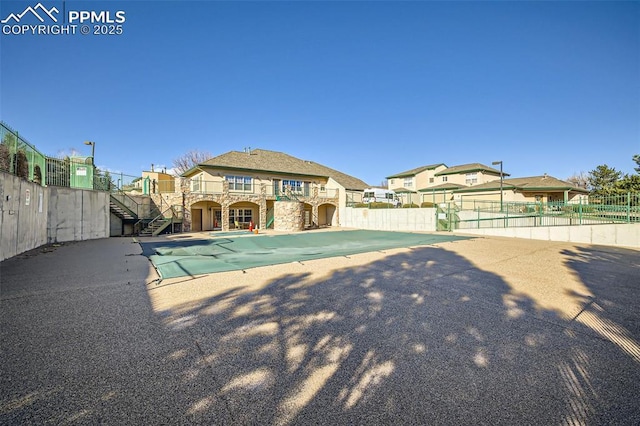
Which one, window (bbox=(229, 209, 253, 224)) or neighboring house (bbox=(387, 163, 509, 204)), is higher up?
A: neighboring house (bbox=(387, 163, 509, 204))

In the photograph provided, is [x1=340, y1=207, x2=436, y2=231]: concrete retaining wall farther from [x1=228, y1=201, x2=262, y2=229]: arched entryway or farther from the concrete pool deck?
the concrete pool deck

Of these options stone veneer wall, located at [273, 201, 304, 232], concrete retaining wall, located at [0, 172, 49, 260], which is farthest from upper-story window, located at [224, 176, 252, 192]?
concrete retaining wall, located at [0, 172, 49, 260]

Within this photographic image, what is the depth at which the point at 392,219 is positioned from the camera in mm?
24156

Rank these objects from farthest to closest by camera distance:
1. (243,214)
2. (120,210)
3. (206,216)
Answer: (243,214) < (206,216) < (120,210)

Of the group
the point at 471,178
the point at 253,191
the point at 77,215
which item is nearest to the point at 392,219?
the point at 253,191

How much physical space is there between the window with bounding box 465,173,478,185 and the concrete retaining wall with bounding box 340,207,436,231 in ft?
61.8

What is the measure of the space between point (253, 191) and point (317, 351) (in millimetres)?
22809

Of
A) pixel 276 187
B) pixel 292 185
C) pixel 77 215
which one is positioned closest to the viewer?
pixel 77 215

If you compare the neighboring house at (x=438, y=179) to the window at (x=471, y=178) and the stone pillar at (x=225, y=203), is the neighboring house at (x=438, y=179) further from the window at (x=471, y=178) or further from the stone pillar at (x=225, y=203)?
the stone pillar at (x=225, y=203)

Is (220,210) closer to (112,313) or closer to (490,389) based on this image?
(112,313)

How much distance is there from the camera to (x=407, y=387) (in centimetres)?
257

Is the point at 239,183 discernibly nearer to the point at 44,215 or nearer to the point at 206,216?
the point at 206,216

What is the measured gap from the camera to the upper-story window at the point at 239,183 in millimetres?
24016

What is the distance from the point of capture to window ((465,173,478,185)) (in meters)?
36.3
